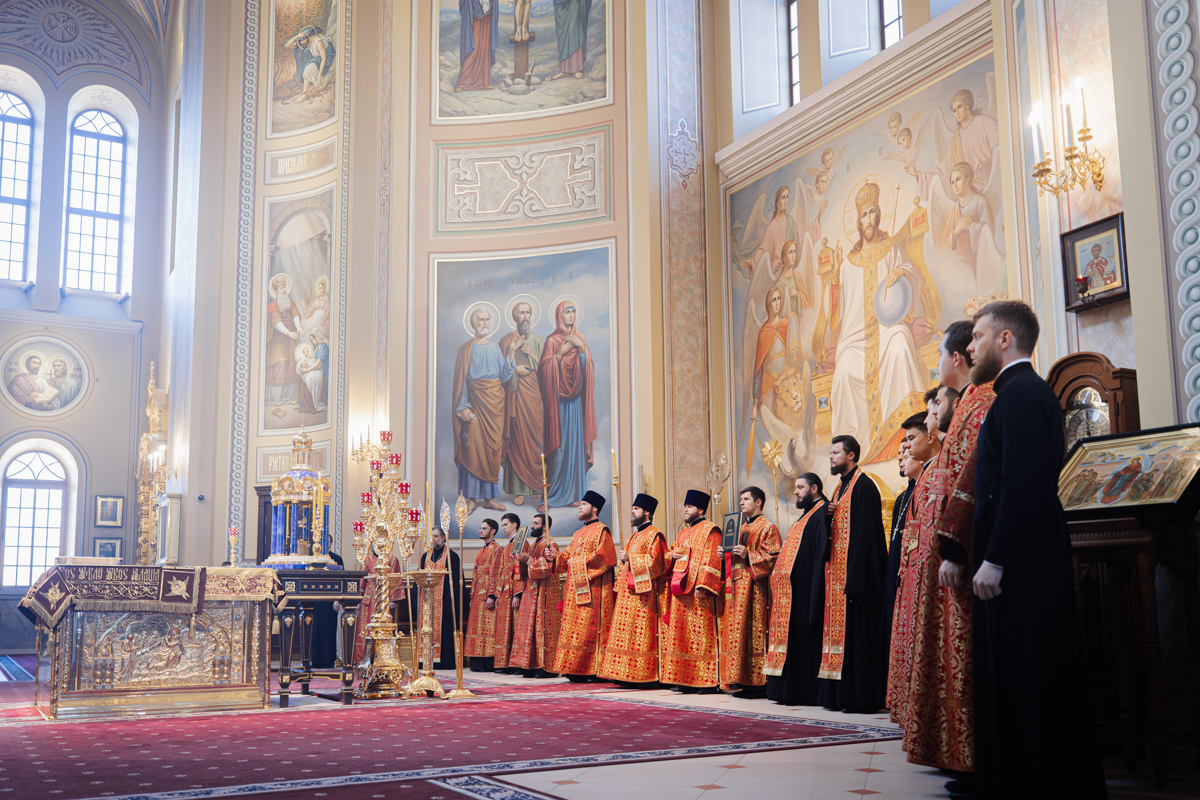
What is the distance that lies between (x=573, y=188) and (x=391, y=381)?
3.45m

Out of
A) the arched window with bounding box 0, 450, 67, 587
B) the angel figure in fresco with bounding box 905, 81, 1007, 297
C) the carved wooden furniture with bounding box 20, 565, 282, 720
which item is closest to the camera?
the carved wooden furniture with bounding box 20, 565, 282, 720

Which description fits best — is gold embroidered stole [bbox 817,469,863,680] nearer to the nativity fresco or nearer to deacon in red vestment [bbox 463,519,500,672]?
deacon in red vestment [bbox 463,519,500,672]

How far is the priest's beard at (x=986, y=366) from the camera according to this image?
383cm

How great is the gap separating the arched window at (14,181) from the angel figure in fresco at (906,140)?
655 inches

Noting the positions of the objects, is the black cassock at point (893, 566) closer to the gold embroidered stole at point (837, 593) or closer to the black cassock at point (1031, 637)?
the gold embroidered stole at point (837, 593)

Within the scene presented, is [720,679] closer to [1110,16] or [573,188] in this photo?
[1110,16]

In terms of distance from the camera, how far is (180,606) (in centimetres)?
775

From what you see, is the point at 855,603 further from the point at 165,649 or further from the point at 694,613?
the point at 165,649

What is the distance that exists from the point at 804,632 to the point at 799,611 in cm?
16

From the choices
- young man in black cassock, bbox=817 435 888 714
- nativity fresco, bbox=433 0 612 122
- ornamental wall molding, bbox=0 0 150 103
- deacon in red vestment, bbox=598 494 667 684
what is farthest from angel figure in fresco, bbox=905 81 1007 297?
ornamental wall molding, bbox=0 0 150 103

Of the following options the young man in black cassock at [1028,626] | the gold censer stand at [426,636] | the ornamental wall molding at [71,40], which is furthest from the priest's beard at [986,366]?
the ornamental wall molding at [71,40]

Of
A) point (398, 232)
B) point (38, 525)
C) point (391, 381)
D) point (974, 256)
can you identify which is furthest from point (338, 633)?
point (974, 256)

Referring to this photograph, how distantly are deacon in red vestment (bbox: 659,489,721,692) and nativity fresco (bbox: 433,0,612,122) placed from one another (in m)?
6.78

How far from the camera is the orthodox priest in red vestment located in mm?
3801
